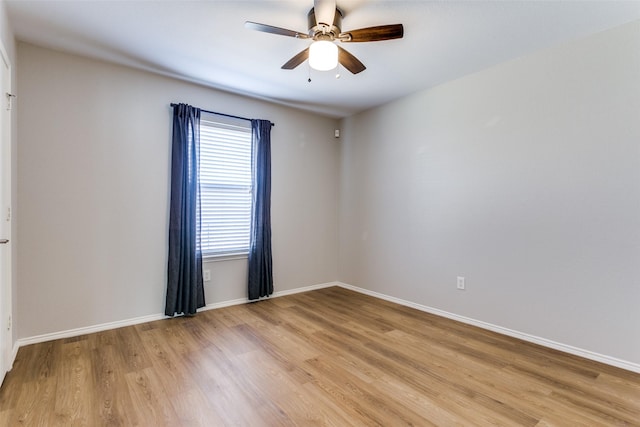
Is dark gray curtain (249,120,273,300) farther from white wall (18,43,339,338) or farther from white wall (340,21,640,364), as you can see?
white wall (340,21,640,364)

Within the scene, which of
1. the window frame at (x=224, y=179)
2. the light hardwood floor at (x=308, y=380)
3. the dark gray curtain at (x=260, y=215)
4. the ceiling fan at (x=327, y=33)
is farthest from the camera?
the dark gray curtain at (x=260, y=215)

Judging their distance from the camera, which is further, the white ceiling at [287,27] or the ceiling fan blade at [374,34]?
the white ceiling at [287,27]

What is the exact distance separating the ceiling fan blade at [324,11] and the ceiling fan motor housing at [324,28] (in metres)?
0.04

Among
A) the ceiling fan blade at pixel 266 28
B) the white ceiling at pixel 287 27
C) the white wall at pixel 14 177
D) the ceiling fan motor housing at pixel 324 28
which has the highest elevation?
the white ceiling at pixel 287 27

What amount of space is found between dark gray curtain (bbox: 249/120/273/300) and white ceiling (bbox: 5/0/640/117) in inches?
28.5

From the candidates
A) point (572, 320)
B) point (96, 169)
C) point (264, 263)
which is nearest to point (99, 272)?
point (96, 169)

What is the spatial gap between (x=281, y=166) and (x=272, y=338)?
88.2 inches

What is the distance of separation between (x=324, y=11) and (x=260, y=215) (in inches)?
98.4

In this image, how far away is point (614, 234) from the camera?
239 cm

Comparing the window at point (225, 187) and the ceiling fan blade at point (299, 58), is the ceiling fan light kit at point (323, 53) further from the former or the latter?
the window at point (225, 187)

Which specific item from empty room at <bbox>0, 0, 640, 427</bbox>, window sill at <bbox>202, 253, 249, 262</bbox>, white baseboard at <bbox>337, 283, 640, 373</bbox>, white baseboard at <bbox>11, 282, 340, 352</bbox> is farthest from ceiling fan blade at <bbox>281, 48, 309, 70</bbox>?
white baseboard at <bbox>337, 283, 640, 373</bbox>

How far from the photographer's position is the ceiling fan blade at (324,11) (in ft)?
6.24

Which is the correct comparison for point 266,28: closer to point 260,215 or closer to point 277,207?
point 260,215

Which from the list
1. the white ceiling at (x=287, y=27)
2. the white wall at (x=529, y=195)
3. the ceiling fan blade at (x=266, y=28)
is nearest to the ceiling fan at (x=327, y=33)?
the ceiling fan blade at (x=266, y=28)
